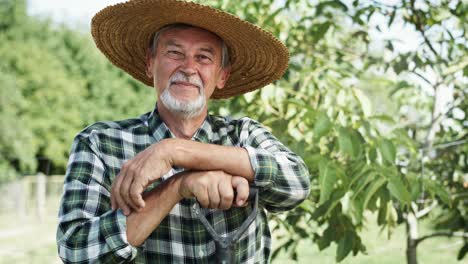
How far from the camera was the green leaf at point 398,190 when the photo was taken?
2.21 meters

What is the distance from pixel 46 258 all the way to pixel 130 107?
18.5 meters

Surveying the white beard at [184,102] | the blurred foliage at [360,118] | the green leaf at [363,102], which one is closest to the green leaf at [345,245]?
the blurred foliage at [360,118]

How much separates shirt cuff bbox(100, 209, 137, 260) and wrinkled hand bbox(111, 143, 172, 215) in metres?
0.02

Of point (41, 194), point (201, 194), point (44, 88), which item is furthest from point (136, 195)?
point (44, 88)

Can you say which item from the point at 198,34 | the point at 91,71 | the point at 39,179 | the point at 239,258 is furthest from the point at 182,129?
the point at 91,71

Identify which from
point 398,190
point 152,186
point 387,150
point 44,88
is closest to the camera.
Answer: point 152,186

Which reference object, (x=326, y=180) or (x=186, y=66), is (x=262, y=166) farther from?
(x=326, y=180)

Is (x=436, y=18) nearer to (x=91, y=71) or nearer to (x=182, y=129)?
(x=182, y=129)

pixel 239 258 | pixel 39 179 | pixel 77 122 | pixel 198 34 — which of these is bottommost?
pixel 39 179

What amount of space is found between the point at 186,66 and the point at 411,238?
71.9 inches

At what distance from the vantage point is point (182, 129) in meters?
1.79

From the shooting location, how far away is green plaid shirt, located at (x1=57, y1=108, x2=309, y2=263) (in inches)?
53.6

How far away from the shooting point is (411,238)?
3055 mm

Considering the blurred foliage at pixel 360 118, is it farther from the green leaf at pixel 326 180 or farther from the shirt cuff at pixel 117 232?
the shirt cuff at pixel 117 232
